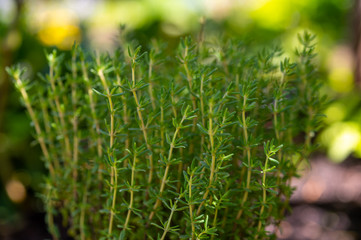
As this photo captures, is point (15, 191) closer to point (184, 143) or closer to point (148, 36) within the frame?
point (184, 143)

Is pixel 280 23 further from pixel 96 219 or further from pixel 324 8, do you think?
pixel 96 219

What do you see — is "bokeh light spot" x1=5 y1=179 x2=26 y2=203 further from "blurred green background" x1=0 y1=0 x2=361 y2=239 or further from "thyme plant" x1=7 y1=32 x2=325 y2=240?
"thyme plant" x1=7 y1=32 x2=325 y2=240

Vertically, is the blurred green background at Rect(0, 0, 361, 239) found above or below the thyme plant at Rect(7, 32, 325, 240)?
below

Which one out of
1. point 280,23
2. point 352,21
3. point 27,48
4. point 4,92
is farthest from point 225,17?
point 4,92

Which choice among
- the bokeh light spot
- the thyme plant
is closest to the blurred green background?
the bokeh light spot

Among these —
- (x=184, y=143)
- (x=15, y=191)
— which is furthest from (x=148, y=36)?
(x=184, y=143)

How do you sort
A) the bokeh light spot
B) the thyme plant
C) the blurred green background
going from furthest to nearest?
the bokeh light spot, the blurred green background, the thyme plant

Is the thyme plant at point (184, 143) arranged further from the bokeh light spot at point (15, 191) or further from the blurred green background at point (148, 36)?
the bokeh light spot at point (15, 191)
